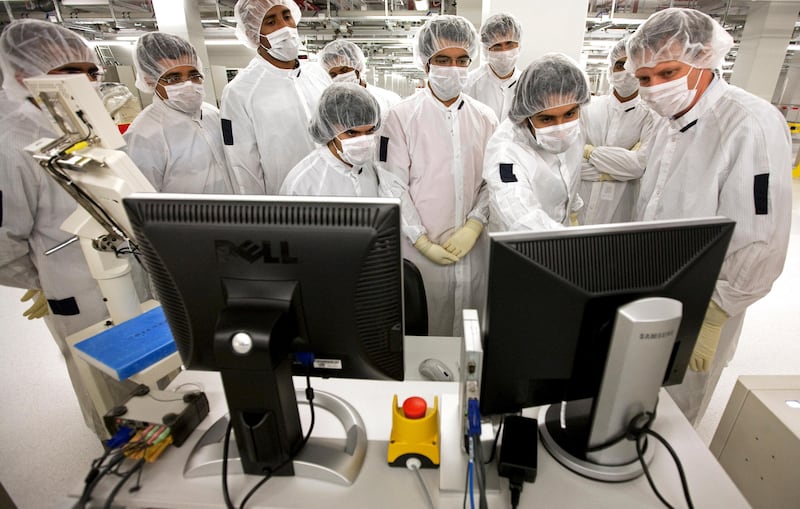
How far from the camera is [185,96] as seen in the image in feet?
5.82

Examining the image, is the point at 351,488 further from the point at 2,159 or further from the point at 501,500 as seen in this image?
the point at 2,159

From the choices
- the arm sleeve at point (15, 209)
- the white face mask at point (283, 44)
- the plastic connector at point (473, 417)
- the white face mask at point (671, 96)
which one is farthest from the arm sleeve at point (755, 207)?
the arm sleeve at point (15, 209)

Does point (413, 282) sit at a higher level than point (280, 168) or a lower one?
lower

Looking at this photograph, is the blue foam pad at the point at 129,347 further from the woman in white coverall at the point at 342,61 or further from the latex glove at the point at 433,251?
the woman in white coverall at the point at 342,61

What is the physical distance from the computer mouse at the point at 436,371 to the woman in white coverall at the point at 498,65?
1.45 m

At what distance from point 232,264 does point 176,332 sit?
0.21 meters

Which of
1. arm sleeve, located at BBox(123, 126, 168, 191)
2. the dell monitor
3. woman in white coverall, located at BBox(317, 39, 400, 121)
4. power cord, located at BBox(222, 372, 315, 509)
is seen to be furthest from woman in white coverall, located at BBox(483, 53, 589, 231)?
arm sleeve, located at BBox(123, 126, 168, 191)

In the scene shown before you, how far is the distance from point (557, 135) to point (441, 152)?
62 cm

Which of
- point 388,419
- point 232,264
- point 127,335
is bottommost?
point 388,419

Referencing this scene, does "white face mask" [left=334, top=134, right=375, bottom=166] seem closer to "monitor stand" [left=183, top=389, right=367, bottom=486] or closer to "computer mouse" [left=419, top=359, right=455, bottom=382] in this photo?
"computer mouse" [left=419, top=359, right=455, bottom=382]

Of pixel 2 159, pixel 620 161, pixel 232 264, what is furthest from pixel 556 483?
pixel 2 159

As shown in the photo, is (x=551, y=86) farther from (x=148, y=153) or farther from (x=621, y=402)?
(x=148, y=153)

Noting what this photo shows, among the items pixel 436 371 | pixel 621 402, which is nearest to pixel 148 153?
pixel 436 371

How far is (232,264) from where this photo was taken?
2.11 ft
